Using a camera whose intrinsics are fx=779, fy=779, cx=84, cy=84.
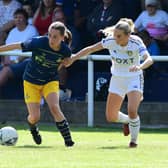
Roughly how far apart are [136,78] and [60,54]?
1.17m

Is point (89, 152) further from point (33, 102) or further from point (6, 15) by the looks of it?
point (6, 15)

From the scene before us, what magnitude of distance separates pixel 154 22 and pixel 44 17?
2530 millimetres

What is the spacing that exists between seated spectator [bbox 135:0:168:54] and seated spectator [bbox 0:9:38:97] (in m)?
2.31

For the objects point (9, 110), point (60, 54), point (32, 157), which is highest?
Answer: point (60, 54)

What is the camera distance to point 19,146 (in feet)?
36.9

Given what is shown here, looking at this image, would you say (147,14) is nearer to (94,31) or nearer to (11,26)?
(94,31)

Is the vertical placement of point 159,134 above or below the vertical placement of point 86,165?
below

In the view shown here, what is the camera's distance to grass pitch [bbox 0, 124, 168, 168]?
8.93 m

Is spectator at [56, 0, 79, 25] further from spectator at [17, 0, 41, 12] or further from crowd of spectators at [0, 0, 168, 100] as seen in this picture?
spectator at [17, 0, 41, 12]

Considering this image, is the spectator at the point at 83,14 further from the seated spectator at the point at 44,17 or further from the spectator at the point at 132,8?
the spectator at the point at 132,8

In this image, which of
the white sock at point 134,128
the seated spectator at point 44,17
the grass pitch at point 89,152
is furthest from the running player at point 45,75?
the seated spectator at point 44,17

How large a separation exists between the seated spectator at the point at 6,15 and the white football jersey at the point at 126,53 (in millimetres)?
5998

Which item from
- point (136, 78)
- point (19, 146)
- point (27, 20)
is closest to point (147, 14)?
point (27, 20)

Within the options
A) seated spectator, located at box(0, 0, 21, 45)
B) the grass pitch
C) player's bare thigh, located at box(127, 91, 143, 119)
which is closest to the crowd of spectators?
seated spectator, located at box(0, 0, 21, 45)
